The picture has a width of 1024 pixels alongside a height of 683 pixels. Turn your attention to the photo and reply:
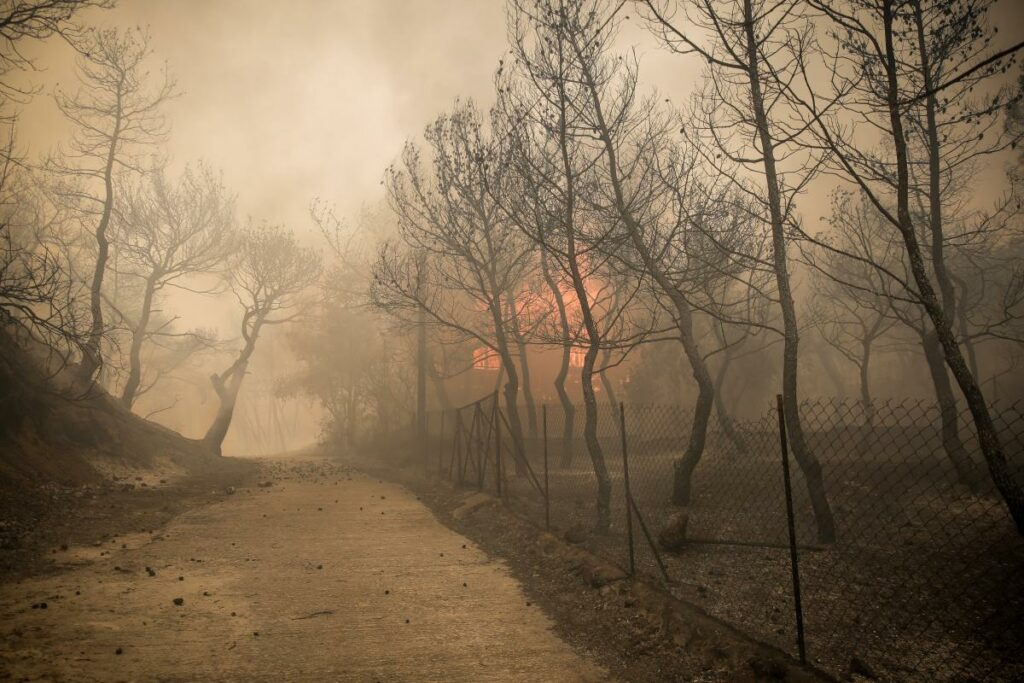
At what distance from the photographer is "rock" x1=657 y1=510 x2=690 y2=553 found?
6934 mm

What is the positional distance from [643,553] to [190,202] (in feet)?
83.7

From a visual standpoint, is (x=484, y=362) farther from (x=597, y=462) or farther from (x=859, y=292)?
(x=597, y=462)

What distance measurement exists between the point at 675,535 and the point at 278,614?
4.67 meters

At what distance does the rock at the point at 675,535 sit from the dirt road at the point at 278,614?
2.05 metres

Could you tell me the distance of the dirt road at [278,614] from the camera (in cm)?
409

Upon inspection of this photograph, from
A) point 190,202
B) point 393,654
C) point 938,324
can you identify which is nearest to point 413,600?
point 393,654

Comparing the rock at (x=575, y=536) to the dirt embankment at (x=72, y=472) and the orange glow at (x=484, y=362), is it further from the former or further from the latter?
the orange glow at (x=484, y=362)

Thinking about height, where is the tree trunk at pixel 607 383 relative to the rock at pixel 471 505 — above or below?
above

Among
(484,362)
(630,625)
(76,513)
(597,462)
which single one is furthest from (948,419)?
(484,362)

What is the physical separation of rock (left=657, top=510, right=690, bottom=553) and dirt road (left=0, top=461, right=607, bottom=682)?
6.74 ft

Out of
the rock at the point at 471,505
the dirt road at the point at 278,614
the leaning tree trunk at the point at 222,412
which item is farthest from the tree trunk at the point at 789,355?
the leaning tree trunk at the point at 222,412

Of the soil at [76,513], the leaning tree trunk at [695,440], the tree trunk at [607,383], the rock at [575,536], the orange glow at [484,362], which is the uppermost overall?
the orange glow at [484,362]

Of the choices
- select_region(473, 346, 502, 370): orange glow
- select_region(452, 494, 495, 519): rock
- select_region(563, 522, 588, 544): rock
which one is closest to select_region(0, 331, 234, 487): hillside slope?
select_region(452, 494, 495, 519): rock

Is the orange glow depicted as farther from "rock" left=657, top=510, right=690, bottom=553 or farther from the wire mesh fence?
"rock" left=657, top=510, right=690, bottom=553
